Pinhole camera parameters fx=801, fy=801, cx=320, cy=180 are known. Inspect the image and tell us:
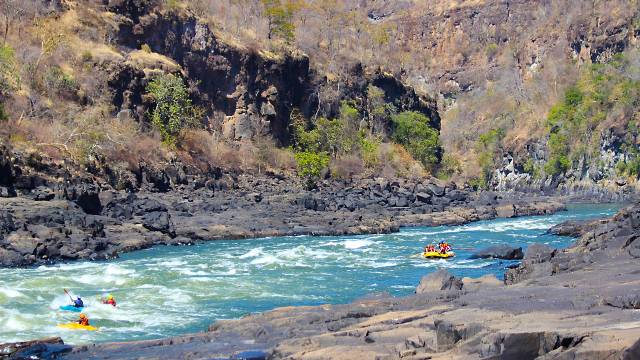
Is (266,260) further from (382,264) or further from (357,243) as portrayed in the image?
(357,243)

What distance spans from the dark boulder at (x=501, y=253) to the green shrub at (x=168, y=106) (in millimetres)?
39607

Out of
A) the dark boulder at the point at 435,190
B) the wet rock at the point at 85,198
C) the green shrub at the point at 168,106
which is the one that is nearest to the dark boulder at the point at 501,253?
the wet rock at the point at 85,198

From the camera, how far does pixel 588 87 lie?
332 feet

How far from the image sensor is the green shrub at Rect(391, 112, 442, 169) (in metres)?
96.3

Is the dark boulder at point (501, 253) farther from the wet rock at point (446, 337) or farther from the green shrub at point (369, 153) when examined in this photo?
the green shrub at point (369, 153)

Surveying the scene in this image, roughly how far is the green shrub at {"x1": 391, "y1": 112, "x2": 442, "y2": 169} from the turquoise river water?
167 ft

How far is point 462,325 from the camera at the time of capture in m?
12.8

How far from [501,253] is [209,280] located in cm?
1332

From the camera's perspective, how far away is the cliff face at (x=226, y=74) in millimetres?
76000

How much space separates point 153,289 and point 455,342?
17368 mm

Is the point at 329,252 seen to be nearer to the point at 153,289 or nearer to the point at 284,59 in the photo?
the point at 153,289

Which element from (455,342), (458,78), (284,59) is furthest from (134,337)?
(458,78)

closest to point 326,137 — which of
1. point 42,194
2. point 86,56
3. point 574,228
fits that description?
point 86,56

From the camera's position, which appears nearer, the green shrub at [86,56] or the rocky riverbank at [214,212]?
the rocky riverbank at [214,212]
